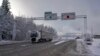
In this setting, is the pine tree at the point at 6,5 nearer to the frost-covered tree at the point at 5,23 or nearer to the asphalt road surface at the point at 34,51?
the frost-covered tree at the point at 5,23

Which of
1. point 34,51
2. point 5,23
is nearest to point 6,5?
point 5,23

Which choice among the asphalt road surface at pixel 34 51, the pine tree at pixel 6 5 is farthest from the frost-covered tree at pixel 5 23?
the asphalt road surface at pixel 34 51

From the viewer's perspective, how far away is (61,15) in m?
62.0

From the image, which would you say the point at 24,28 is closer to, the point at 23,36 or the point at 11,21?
the point at 23,36

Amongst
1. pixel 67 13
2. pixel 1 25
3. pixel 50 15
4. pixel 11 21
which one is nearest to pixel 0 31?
pixel 1 25

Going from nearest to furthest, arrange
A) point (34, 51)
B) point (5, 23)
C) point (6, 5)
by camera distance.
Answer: point (34, 51) < point (5, 23) < point (6, 5)

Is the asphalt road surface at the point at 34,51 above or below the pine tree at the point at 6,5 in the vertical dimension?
below

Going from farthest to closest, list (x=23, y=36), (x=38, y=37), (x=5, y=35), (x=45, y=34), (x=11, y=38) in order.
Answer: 1. (x=23, y=36)
2. (x=11, y=38)
3. (x=5, y=35)
4. (x=45, y=34)
5. (x=38, y=37)

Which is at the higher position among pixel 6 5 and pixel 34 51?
pixel 6 5

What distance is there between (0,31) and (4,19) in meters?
6.02

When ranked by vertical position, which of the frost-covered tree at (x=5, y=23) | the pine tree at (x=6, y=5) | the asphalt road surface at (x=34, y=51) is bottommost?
the asphalt road surface at (x=34, y=51)

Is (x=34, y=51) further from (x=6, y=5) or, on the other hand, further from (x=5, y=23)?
(x=6, y=5)

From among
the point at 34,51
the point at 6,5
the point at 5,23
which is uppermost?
the point at 6,5

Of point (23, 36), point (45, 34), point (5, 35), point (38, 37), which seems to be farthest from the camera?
point (23, 36)
